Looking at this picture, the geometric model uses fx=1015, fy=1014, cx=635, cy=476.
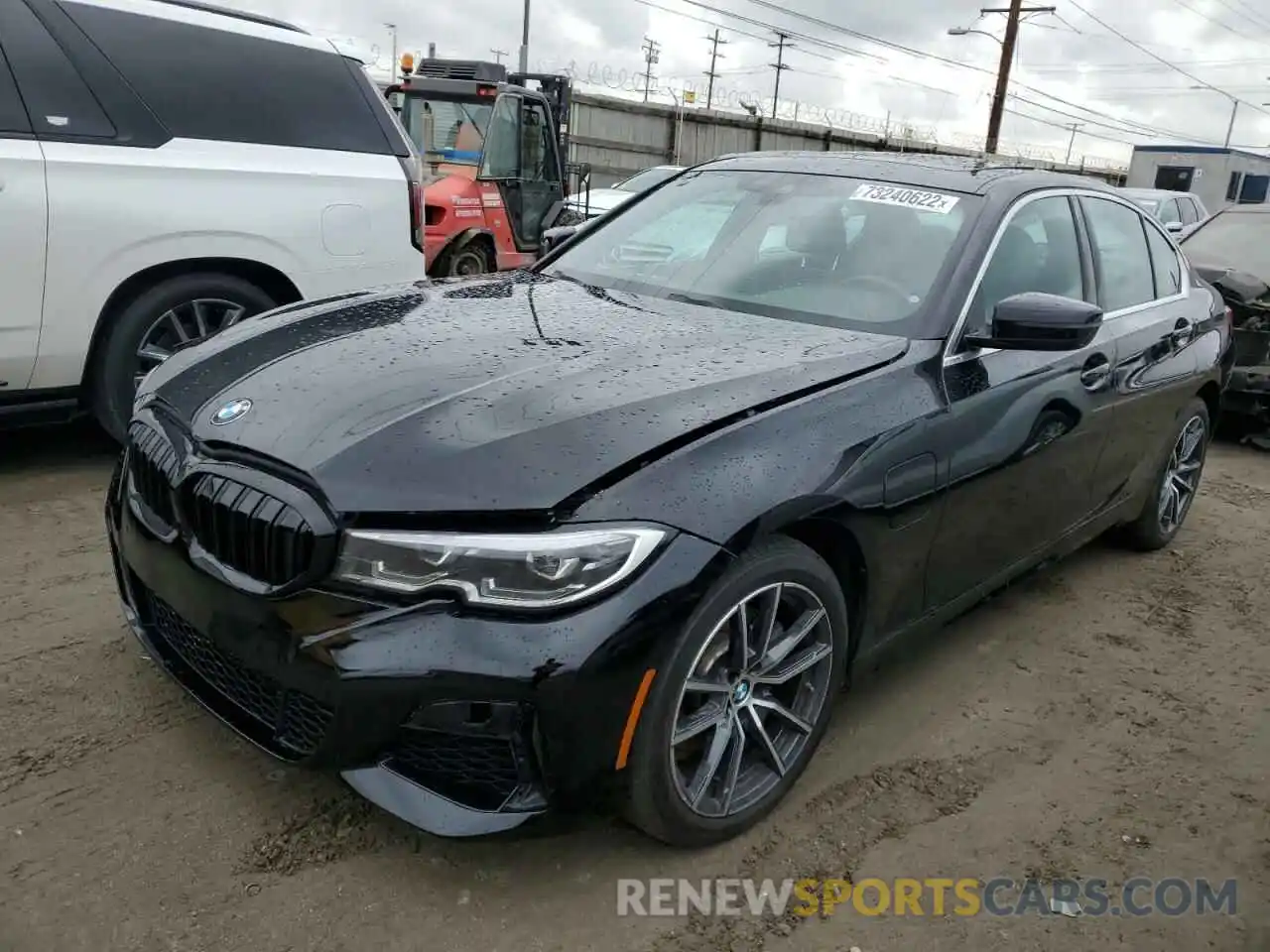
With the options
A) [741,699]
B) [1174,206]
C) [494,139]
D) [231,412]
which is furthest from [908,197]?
[1174,206]

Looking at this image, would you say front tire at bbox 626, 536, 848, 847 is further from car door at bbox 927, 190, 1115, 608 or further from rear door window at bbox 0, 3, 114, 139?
rear door window at bbox 0, 3, 114, 139

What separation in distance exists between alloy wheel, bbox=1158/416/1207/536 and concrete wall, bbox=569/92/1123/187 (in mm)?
15592

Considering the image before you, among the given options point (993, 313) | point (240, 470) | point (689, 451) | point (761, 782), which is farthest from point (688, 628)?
point (993, 313)

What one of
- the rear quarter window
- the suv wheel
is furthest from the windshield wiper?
the rear quarter window

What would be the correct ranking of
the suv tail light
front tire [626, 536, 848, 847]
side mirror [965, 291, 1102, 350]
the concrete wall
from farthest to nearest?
the concrete wall < the suv tail light < side mirror [965, 291, 1102, 350] < front tire [626, 536, 848, 847]

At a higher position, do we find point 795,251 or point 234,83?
point 234,83

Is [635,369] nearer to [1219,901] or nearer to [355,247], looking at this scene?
[1219,901]

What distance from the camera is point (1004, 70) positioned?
2905 centimetres

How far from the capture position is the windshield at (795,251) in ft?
10.2

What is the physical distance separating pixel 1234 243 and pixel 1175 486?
389cm

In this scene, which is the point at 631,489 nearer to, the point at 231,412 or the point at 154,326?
the point at 231,412

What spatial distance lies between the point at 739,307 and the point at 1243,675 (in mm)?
2302

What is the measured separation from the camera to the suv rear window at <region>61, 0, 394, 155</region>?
451 cm

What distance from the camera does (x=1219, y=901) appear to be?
8.15 feet
